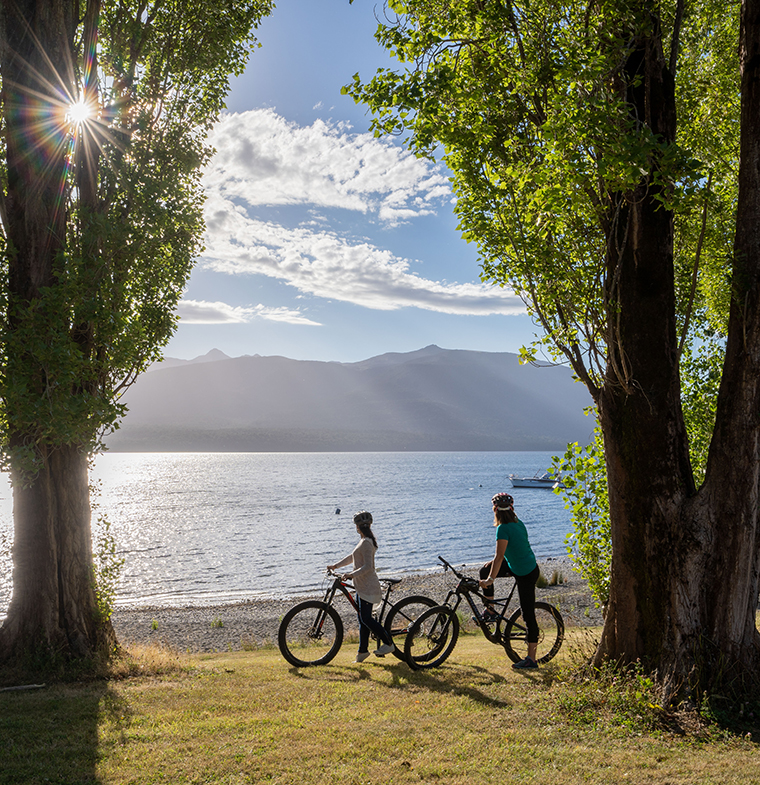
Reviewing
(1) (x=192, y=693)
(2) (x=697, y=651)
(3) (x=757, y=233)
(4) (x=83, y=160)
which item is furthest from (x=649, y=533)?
(4) (x=83, y=160)

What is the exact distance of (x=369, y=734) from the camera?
5582mm

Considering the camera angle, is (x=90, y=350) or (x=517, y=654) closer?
(x=517, y=654)

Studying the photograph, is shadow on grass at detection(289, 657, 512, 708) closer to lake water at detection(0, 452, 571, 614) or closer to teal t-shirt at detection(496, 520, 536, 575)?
teal t-shirt at detection(496, 520, 536, 575)

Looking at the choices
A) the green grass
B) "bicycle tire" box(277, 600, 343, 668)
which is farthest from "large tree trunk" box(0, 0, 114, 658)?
"bicycle tire" box(277, 600, 343, 668)

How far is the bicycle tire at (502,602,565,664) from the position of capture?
8328 mm

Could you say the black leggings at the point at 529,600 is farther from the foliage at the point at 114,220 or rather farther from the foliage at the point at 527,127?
the foliage at the point at 114,220

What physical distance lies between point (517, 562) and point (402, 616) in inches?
83.6

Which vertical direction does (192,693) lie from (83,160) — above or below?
below

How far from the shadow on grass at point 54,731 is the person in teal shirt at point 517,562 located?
4.82 metres

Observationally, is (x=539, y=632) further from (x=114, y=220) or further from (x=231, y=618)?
(x=231, y=618)

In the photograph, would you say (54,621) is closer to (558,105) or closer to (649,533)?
(649,533)

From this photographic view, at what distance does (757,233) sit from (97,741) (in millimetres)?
8382

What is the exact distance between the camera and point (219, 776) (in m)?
4.75

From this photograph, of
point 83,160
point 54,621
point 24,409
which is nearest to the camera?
point 24,409
